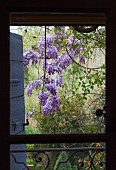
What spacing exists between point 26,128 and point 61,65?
42cm

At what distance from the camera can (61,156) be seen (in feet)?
5.49

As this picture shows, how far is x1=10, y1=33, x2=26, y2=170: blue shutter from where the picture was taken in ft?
5.31

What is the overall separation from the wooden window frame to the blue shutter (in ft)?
0.10

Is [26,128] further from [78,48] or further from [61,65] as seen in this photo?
[78,48]

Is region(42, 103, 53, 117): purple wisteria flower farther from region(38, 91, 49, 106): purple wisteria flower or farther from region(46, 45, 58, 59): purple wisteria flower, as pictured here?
region(46, 45, 58, 59): purple wisteria flower

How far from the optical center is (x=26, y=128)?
5.36ft

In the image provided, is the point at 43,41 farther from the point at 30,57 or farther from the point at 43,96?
the point at 43,96

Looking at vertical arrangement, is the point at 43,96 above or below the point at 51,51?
below

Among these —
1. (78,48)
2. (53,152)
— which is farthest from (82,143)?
(78,48)
